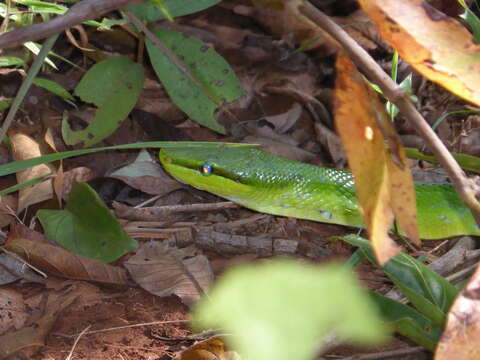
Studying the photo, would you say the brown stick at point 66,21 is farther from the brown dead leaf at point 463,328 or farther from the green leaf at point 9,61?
the green leaf at point 9,61

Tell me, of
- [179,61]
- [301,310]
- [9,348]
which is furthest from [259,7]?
[301,310]

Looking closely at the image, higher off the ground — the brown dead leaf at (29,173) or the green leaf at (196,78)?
the green leaf at (196,78)

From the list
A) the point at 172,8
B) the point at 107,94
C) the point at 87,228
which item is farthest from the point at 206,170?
the point at 172,8

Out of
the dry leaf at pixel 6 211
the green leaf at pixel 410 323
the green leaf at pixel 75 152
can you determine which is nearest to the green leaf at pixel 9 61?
the dry leaf at pixel 6 211

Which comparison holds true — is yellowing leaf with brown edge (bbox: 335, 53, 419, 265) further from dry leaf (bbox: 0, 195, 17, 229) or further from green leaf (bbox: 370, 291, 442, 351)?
dry leaf (bbox: 0, 195, 17, 229)

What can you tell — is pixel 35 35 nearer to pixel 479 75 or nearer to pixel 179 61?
pixel 479 75

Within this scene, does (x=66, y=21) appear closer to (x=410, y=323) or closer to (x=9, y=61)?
(x=410, y=323)

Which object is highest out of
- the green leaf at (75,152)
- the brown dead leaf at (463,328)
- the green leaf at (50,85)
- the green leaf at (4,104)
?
the brown dead leaf at (463,328)

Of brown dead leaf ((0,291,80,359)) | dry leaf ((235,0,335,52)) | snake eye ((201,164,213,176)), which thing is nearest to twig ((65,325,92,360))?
brown dead leaf ((0,291,80,359))
